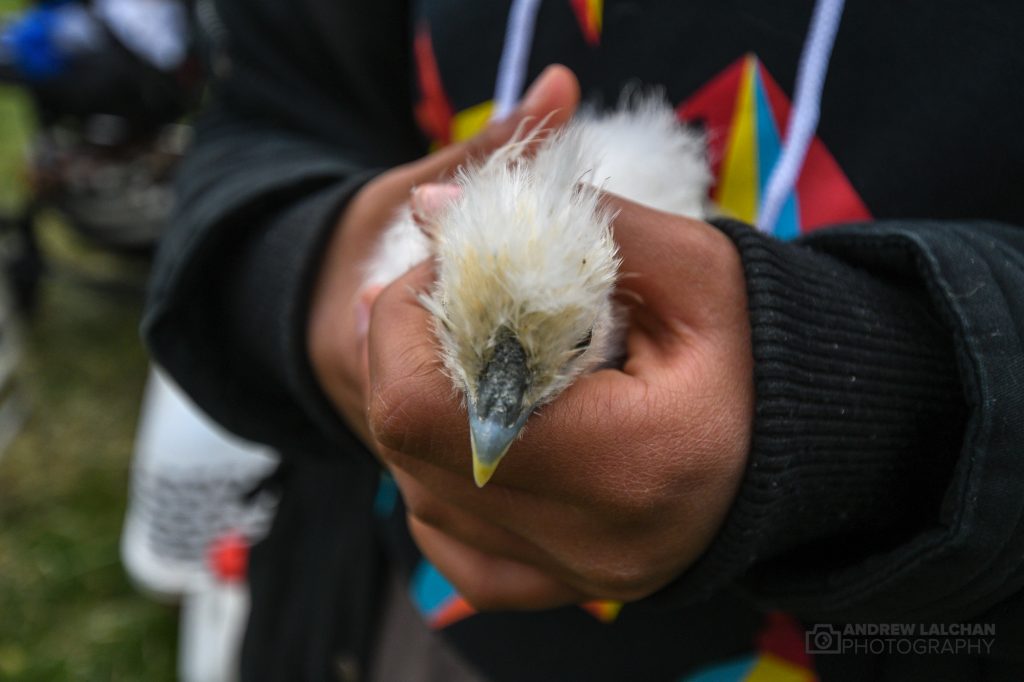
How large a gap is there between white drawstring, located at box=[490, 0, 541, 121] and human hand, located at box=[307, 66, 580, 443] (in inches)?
4.0

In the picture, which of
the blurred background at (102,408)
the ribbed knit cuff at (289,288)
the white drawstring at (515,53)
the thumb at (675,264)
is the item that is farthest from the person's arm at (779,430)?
the blurred background at (102,408)

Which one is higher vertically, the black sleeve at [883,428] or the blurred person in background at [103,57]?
the black sleeve at [883,428]

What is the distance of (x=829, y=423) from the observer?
0.71 metres

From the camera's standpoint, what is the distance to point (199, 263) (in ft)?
3.62

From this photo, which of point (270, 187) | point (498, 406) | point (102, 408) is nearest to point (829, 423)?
point (498, 406)

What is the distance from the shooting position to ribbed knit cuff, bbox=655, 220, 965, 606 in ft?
2.24

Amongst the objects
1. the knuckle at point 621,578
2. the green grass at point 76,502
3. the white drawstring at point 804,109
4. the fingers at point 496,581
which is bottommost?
the green grass at point 76,502

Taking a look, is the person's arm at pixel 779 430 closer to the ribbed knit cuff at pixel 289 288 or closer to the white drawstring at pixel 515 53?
the ribbed knit cuff at pixel 289 288

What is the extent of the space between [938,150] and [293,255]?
766 millimetres

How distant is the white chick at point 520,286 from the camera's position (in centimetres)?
65

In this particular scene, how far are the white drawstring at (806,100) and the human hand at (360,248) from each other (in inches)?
9.7

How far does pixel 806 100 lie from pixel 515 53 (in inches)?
15.7

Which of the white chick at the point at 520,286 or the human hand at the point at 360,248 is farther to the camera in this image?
the human hand at the point at 360,248

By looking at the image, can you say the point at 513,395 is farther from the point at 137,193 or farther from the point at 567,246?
the point at 137,193
